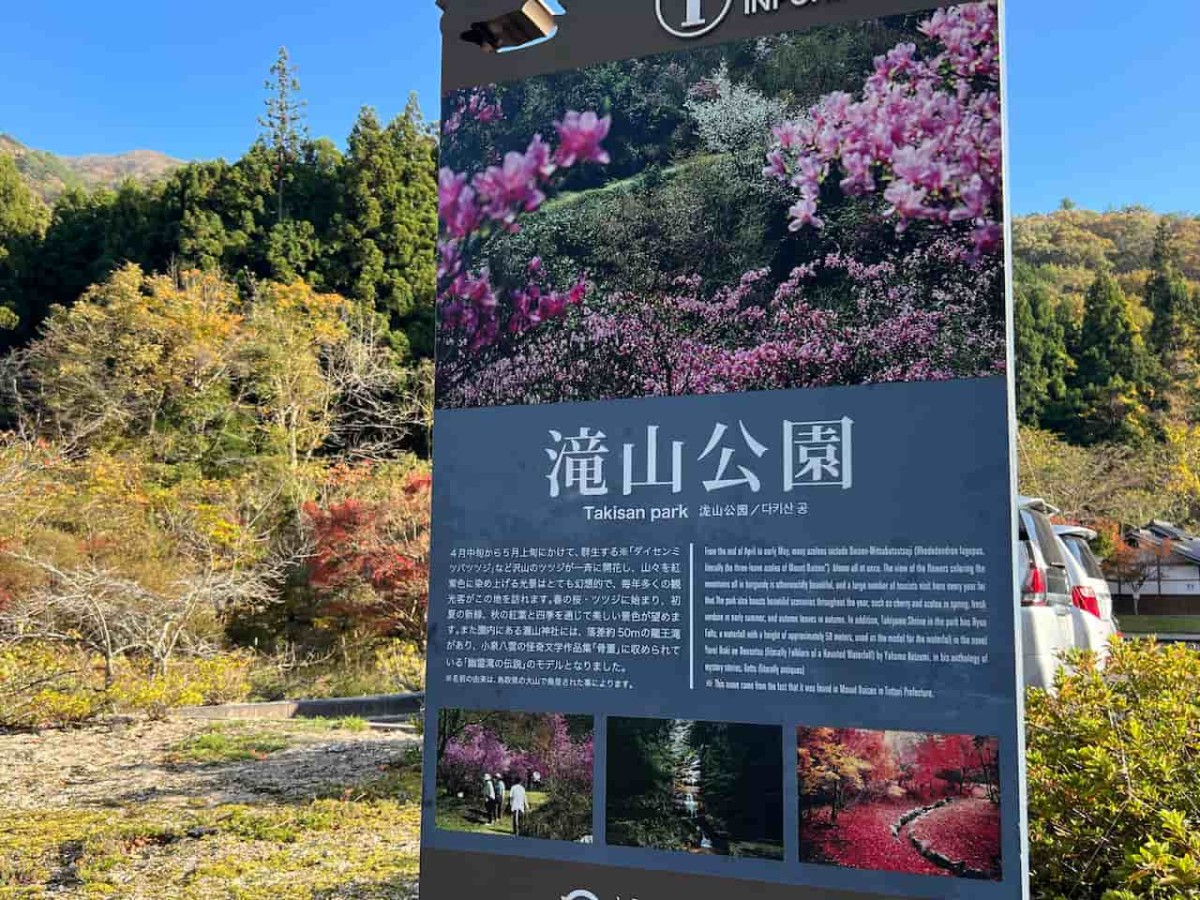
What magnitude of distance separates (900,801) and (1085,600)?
378 cm

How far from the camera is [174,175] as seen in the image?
19.4 metres

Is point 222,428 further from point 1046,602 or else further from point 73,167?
point 73,167

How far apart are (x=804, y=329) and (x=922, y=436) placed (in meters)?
0.35

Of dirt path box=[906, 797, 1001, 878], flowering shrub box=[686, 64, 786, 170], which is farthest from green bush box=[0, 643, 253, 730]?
dirt path box=[906, 797, 1001, 878]

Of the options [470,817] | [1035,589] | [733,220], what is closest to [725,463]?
[733,220]

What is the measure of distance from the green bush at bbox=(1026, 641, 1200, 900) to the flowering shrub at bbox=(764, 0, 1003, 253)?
146 cm

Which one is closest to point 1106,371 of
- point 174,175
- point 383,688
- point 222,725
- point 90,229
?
point 383,688

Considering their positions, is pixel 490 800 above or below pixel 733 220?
below

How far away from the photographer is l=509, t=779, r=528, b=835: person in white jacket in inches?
89.4

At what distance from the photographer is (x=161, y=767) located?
604 cm

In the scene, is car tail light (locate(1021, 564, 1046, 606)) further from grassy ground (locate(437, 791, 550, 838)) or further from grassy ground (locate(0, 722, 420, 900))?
grassy ground (locate(0, 722, 420, 900))

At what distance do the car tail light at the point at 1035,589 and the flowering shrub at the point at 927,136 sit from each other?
8.74 feet

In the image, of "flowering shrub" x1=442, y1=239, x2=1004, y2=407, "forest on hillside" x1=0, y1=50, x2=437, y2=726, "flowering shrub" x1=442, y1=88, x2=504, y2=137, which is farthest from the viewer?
"forest on hillside" x1=0, y1=50, x2=437, y2=726

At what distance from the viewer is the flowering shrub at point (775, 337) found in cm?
201
